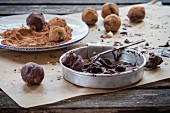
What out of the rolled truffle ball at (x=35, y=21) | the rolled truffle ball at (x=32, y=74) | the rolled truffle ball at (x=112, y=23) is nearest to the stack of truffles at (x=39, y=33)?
the rolled truffle ball at (x=35, y=21)

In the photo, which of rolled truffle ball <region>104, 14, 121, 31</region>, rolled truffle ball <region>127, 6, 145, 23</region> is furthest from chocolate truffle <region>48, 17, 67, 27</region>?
rolled truffle ball <region>127, 6, 145, 23</region>

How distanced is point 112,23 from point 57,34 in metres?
0.26

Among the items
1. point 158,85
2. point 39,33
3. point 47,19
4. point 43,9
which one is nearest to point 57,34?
point 39,33

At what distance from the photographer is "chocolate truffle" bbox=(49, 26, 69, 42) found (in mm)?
1342

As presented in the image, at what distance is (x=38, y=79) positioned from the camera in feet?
3.54

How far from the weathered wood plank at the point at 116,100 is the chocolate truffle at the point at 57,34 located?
0.33m

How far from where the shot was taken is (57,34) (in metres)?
1.34

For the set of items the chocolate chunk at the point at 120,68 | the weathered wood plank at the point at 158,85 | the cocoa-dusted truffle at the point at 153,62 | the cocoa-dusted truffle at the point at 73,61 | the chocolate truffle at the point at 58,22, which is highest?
the chocolate truffle at the point at 58,22

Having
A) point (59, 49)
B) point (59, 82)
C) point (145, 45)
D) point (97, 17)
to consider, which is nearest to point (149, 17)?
point (97, 17)

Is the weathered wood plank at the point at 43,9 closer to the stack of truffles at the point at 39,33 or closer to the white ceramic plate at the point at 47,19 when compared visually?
the white ceramic plate at the point at 47,19

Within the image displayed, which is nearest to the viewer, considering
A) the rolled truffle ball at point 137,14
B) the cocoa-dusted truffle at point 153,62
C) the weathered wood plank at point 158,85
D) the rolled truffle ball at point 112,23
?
the weathered wood plank at point 158,85

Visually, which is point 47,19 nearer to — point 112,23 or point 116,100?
point 112,23

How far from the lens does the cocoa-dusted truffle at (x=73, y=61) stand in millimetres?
1082

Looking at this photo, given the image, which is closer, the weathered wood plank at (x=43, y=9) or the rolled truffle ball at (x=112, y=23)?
the rolled truffle ball at (x=112, y=23)
